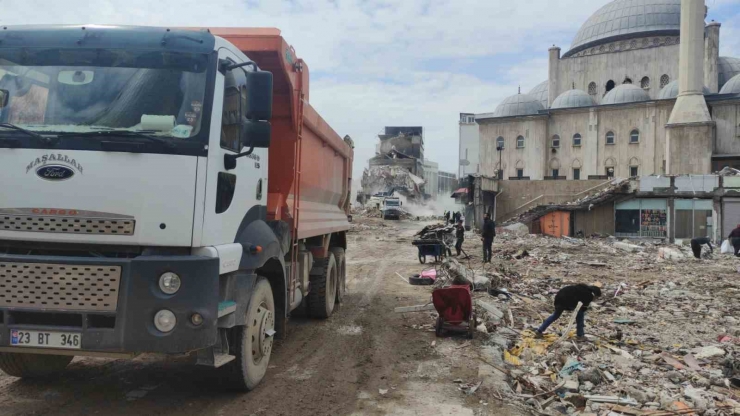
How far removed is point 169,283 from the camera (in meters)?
3.79

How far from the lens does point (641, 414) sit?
4855 mm

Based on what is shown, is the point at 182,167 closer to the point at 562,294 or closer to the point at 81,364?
the point at 81,364

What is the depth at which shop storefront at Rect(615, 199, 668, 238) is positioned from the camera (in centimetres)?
3309

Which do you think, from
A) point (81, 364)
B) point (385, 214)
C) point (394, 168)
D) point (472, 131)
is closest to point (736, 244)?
point (81, 364)

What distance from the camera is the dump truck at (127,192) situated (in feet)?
12.3

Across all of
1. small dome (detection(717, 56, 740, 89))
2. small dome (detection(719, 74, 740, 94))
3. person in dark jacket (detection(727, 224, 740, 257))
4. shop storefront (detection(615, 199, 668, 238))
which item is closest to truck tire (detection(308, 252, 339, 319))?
person in dark jacket (detection(727, 224, 740, 257))

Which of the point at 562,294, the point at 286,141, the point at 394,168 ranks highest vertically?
the point at 394,168

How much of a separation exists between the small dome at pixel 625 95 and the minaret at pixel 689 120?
4705 millimetres

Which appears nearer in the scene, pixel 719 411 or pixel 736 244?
pixel 719 411

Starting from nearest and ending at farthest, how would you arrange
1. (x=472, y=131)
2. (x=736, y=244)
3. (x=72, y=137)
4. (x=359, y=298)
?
(x=72, y=137)
(x=359, y=298)
(x=736, y=244)
(x=472, y=131)

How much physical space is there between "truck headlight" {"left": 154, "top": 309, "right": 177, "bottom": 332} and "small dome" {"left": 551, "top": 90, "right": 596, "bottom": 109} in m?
53.7

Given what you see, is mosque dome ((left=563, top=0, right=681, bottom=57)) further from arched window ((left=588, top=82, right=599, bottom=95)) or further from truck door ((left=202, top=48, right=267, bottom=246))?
truck door ((left=202, top=48, right=267, bottom=246))

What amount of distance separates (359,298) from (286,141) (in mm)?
5841

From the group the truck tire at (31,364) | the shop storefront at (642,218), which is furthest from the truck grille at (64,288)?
the shop storefront at (642,218)
